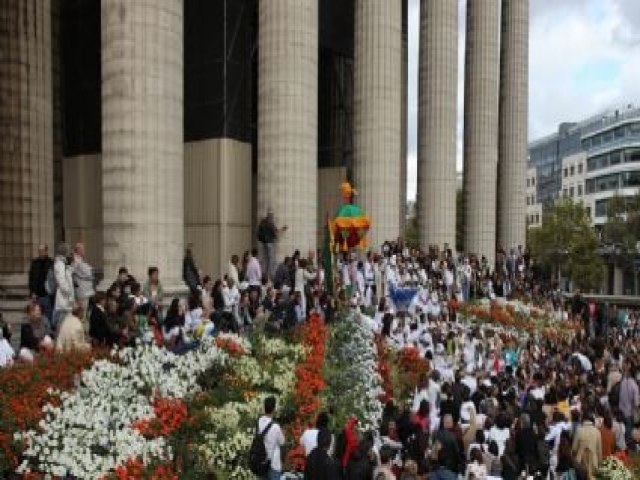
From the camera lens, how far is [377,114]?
2825 cm

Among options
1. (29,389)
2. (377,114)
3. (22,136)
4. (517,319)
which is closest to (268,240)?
(377,114)

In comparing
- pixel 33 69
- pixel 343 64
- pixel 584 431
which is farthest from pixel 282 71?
pixel 584 431

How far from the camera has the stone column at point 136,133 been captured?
65.7ft

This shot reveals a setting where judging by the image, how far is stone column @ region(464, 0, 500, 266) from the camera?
3522cm

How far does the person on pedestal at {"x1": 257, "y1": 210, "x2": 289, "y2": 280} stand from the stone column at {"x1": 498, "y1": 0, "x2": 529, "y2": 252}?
1786 cm

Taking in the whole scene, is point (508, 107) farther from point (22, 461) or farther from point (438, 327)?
point (22, 461)

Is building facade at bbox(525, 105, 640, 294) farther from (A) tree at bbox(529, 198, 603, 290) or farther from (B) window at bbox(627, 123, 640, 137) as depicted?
(A) tree at bbox(529, 198, 603, 290)

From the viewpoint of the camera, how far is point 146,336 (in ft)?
45.5

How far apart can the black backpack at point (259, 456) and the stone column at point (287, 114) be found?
1409 cm

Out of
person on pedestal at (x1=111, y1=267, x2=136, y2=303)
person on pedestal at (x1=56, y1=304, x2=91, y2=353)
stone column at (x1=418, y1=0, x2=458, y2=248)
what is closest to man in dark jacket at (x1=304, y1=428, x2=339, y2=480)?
person on pedestal at (x1=56, y1=304, x2=91, y2=353)

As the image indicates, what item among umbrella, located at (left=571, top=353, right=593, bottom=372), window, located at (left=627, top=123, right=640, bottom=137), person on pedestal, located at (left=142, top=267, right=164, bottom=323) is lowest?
umbrella, located at (left=571, top=353, right=593, bottom=372)

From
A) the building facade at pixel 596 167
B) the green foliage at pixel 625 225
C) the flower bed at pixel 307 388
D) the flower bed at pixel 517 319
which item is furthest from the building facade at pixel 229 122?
the building facade at pixel 596 167

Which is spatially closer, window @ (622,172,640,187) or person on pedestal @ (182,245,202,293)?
person on pedestal @ (182,245,202,293)

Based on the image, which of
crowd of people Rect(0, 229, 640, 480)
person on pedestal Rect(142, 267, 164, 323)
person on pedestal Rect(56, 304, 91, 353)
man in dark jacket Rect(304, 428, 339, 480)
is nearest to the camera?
man in dark jacket Rect(304, 428, 339, 480)
